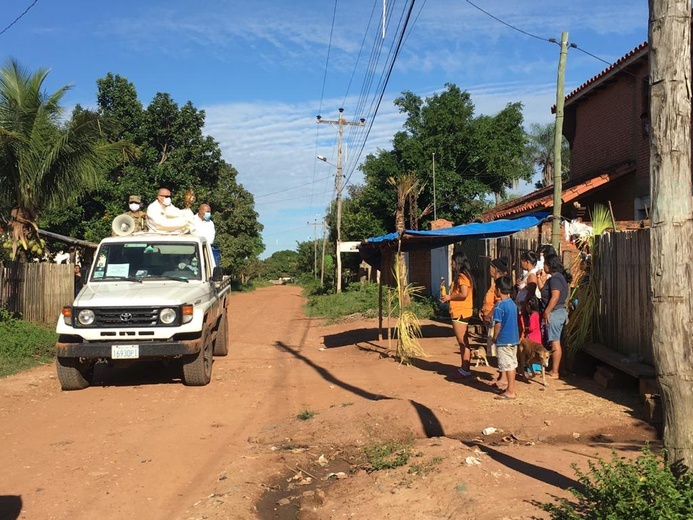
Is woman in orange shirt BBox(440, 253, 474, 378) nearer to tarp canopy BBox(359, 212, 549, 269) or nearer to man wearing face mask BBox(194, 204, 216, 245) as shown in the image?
tarp canopy BBox(359, 212, 549, 269)

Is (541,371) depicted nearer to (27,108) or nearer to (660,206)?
(660,206)

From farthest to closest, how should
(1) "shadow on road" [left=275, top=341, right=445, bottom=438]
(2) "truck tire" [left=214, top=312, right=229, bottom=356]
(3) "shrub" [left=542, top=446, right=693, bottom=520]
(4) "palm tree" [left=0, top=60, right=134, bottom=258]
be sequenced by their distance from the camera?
(4) "palm tree" [left=0, top=60, right=134, bottom=258] → (2) "truck tire" [left=214, top=312, right=229, bottom=356] → (1) "shadow on road" [left=275, top=341, right=445, bottom=438] → (3) "shrub" [left=542, top=446, right=693, bottom=520]

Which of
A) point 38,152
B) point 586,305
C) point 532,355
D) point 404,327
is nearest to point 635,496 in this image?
point 532,355

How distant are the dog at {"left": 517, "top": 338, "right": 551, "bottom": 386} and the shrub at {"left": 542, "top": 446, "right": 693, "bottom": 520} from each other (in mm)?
4183

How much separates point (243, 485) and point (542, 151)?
44736mm

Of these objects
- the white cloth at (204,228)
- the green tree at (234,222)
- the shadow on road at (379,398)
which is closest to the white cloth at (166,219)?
the white cloth at (204,228)

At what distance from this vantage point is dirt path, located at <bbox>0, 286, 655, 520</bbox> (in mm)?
4945

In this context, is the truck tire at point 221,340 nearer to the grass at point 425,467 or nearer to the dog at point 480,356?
the dog at point 480,356

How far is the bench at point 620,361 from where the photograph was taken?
7.13m

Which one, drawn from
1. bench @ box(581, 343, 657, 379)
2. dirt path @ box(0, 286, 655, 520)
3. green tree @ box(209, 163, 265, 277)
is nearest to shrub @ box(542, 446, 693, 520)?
dirt path @ box(0, 286, 655, 520)

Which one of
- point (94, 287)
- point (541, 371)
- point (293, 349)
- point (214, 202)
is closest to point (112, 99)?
point (214, 202)

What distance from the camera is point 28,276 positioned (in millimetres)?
14914

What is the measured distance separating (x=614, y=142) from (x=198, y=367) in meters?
13.6

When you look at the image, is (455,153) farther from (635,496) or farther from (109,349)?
(635,496)
